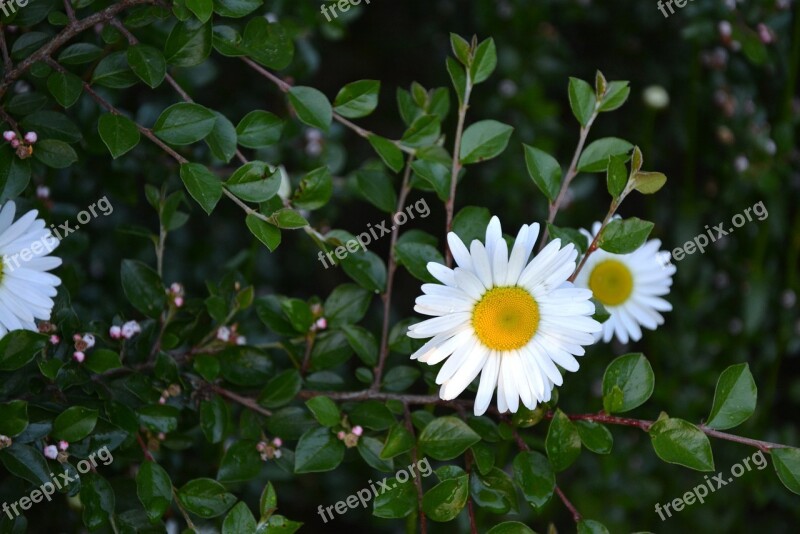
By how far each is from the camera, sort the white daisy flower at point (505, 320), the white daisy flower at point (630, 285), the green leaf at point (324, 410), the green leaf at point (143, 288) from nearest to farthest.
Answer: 1. the white daisy flower at point (505, 320)
2. the green leaf at point (324, 410)
3. the green leaf at point (143, 288)
4. the white daisy flower at point (630, 285)

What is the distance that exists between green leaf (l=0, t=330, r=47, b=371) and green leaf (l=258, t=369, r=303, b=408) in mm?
283

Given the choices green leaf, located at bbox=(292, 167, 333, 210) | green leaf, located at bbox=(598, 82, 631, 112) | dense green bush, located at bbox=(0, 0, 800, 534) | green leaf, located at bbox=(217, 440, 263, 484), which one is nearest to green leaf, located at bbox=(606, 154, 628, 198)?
dense green bush, located at bbox=(0, 0, 800, 534)

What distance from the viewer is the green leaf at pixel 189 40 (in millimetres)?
974

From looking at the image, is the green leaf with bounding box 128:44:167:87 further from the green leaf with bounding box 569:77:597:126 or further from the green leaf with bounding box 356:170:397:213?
the green leaf with bounding box 569:77:597:126

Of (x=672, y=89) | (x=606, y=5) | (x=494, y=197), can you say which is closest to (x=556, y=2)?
(x=606, y=5)

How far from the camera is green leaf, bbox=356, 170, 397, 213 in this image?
1.10m

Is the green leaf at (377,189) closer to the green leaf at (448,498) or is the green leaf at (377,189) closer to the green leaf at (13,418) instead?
the green leaf at (448,498)

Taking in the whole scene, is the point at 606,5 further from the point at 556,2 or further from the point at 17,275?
the point at 17,275

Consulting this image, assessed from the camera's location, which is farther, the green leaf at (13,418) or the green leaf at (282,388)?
the green leaf at (282,388)

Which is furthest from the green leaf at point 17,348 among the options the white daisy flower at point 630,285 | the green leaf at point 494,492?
the white daisy flower at point 630,285

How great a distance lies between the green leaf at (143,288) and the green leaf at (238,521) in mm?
307

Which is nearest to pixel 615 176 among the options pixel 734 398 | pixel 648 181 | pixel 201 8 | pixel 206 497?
pixel 648 181

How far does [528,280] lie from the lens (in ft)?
2.94

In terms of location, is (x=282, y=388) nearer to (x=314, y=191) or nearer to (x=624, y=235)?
(x=314, y=191)
